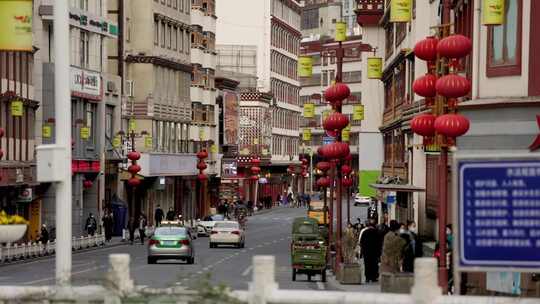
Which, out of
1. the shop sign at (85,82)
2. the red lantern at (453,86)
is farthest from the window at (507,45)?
the shop sign at (85,82)

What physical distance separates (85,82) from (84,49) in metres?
1.77

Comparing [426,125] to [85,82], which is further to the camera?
[85,82]

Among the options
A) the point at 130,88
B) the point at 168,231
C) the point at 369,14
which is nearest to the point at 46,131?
the point at 168,231

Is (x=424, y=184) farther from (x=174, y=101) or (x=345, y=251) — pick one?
(x=174, y=101)

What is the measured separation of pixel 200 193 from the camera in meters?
110

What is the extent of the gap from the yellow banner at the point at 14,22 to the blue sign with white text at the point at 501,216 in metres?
6.30

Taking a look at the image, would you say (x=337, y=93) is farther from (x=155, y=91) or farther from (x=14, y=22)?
(x=155, y=91)

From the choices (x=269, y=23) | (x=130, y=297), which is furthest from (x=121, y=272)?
(x=269, y=23)

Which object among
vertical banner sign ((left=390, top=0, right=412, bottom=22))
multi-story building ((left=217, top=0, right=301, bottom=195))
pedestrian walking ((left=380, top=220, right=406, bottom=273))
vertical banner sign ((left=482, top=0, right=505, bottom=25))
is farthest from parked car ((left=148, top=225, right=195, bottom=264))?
multi-story building ((left=217, top=0, right=301, bottom=195))

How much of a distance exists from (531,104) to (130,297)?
39.1 feet

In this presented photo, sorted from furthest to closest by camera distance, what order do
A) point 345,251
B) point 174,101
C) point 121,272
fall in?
1. point 174,101
2. point 345,251
3. point 121,272

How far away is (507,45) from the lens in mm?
28234

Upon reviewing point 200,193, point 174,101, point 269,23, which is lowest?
point 200,193

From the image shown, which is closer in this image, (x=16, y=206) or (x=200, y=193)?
(x=16, y=206)
